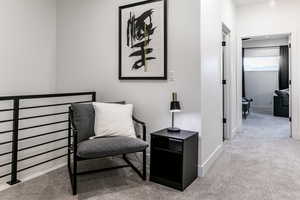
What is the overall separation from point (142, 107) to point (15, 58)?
1949mm

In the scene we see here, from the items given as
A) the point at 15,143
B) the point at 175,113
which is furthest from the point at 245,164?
the point at 15,143

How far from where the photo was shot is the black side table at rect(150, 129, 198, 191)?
7.64ft

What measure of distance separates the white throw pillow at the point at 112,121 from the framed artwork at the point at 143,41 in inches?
23.6

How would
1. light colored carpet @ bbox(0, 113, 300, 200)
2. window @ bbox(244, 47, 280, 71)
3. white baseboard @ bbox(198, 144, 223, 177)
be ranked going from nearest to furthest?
light colored carpet @ bbox(0, 113, 300, 200) < white baseboard @ bbox(198, 144, 223, 177) < window @ bbox(244, 47, 280, 71)

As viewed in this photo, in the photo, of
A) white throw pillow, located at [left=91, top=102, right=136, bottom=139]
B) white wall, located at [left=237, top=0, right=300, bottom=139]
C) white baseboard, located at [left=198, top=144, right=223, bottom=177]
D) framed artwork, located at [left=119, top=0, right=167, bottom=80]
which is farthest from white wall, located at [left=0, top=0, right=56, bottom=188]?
white wall, located at [left=237, top=0, right=300, bottom=139]

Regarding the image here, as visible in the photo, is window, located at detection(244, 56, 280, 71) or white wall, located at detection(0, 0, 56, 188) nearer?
white wall, located at detection(0, 0, 56, 188)

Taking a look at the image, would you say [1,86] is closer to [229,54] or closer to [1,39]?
[1,39]

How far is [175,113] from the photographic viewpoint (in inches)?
111

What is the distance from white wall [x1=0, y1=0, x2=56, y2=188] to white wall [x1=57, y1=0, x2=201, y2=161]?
6.5 inches

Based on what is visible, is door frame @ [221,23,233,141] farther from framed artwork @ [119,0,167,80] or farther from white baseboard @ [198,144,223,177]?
framed artwork @ [119,0,167,80]

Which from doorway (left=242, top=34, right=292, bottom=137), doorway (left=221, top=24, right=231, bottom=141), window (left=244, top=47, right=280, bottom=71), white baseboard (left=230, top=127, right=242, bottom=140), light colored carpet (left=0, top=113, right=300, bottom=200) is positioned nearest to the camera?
light colored carpet (left=0, top=113, right=300, bottom=200)

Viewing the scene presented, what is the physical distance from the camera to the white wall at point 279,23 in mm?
4508

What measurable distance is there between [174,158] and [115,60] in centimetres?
167

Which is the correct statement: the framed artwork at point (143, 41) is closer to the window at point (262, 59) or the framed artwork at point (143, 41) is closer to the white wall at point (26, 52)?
the white wall at point (26, 52)
